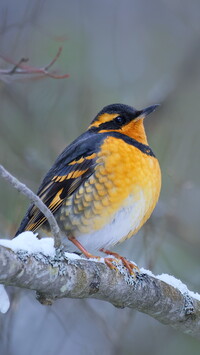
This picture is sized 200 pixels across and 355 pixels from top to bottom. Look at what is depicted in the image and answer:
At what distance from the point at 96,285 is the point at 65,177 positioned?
50.5 inches

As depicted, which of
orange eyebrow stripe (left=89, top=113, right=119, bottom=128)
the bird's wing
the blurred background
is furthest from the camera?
the blurred background

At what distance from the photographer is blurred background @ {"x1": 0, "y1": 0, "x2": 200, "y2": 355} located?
18.5 ft

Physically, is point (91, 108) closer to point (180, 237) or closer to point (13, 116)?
point (13, 116)

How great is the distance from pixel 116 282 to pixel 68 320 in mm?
2181

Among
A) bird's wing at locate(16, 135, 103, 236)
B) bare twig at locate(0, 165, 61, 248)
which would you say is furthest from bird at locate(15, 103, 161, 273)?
bare twig at locate(0, 165, 61, 248)

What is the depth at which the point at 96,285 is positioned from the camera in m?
3.70

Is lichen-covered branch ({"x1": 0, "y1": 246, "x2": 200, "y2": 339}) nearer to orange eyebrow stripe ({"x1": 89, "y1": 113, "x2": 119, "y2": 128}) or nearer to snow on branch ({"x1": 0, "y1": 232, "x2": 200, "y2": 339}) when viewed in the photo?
snow on branch ({"x1": 0, "y1": 232, "x2": 200, "y2": 339})

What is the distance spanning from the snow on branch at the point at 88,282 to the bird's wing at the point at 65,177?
85 centimetres

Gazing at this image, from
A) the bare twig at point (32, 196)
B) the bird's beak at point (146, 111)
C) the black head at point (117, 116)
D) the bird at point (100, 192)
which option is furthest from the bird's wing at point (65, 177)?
the bare twig at point (32, 196)

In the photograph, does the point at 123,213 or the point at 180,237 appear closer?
the point at 123,213

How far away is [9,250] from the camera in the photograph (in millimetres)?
3092

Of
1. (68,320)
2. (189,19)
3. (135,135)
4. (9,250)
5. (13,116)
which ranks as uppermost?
(189,19)

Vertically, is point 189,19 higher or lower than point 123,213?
higher

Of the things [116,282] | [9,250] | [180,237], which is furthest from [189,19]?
[9,250]
